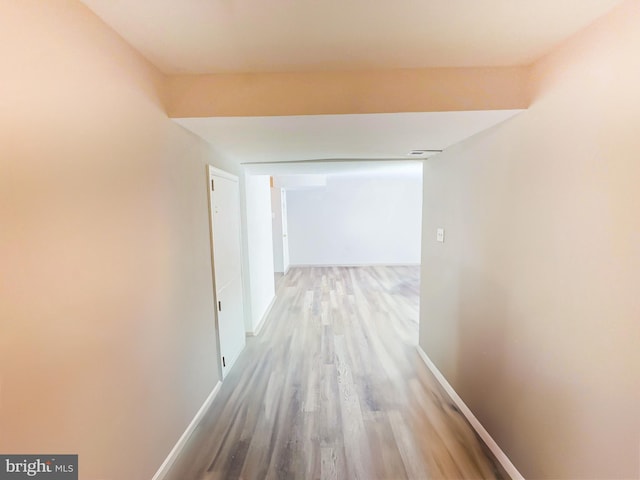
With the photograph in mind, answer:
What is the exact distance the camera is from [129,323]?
52.5 inches

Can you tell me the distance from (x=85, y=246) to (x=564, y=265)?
2112 mm

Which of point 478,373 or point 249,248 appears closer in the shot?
point 478,373

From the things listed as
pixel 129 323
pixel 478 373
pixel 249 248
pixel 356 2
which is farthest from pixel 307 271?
pixel 356 2

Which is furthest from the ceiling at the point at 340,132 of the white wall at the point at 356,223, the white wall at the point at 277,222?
the white wall at the point at 356,223

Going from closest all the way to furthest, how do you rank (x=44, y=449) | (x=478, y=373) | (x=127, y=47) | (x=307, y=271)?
(x=44, y=449) < (x=127, y=47) < (x=478, y=373) < (x=307, y=271)

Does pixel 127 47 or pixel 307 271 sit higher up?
pixel 127 47

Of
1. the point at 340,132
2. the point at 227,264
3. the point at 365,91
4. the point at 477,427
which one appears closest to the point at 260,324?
the point at 227,264

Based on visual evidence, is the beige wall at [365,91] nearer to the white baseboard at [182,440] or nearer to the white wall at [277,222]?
the white baseboard at [182,440]

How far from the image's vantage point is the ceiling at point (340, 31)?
3.44 feet

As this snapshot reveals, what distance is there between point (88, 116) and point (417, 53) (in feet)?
5.07

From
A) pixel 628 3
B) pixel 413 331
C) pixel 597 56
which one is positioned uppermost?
pixel 628 3

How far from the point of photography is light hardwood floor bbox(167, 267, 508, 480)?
1704 mm

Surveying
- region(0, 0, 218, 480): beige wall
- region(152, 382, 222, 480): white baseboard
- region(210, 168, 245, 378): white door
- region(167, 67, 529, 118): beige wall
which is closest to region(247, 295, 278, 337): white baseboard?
region(210, 168, 245, 378): white door

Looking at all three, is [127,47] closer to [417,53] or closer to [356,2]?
[356,2]
